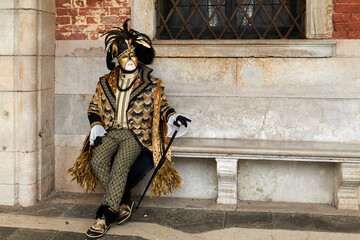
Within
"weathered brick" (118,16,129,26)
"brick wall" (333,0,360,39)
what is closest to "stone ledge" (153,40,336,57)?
"brick wall" (333,0,360,39)

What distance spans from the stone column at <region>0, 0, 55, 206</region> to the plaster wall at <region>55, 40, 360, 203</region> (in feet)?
1.51

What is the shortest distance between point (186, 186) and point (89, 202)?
1.06 m

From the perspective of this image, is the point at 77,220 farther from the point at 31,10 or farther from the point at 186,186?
the point at 31,10

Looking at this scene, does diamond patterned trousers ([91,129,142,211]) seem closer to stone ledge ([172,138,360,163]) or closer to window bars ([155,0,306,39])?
stone ledge ([172,138,360,163])

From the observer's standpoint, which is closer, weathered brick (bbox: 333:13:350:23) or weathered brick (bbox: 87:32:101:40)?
weathered brick (bbox: 333:13:350:23)

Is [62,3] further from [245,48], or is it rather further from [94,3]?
[245,48]

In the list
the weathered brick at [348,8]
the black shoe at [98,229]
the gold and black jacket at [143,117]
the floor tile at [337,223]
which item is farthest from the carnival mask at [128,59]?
the floor tile at [337,223]

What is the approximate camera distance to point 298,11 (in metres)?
5.41

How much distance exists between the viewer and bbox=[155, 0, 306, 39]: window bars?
537 cm

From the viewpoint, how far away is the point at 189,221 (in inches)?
186

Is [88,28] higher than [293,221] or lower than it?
higher

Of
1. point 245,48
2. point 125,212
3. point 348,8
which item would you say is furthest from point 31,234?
point 348,8

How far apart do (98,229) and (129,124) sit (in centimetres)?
105

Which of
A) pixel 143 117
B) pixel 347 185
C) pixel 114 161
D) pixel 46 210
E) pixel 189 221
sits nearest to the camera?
pixel 114 161
